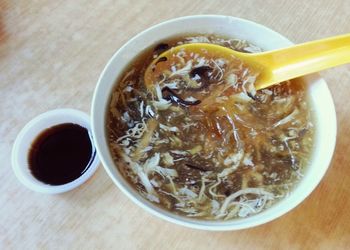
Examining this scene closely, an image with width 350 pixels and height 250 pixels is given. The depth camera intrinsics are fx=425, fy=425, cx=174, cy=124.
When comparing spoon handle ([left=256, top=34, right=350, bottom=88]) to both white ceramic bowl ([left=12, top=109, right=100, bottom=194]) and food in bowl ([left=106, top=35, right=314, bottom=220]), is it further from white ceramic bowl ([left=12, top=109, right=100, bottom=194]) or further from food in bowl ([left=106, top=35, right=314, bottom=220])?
white ceramic bowl ([left=12, top=109, right=100, bottom=194])

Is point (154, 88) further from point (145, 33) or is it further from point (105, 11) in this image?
point (105, 11)

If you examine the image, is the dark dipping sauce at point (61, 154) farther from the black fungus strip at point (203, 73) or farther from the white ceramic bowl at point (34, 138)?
the black fungus strip at point (203, 73)

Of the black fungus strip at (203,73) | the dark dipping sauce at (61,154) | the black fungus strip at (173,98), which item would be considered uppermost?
the black fungus strip at (203,73)

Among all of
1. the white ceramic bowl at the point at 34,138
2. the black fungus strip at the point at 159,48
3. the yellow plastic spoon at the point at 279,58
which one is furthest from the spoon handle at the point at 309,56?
the white ceramic bowl at the point at 34,138

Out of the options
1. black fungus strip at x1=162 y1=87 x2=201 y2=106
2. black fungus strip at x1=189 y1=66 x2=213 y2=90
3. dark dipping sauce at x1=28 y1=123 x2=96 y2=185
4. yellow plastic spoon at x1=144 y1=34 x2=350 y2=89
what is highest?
yellow plastic spoon at x1=144 y1=34 x2=350 y2=89

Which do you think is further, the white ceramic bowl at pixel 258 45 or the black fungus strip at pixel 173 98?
the black fungus strip at pixel 173 98

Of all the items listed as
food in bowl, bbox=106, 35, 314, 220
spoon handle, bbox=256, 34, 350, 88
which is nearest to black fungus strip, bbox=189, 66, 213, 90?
food in bowl, bbox=106, 35, 314, 220

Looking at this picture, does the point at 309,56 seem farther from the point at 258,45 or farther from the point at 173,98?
the point at 173,98
